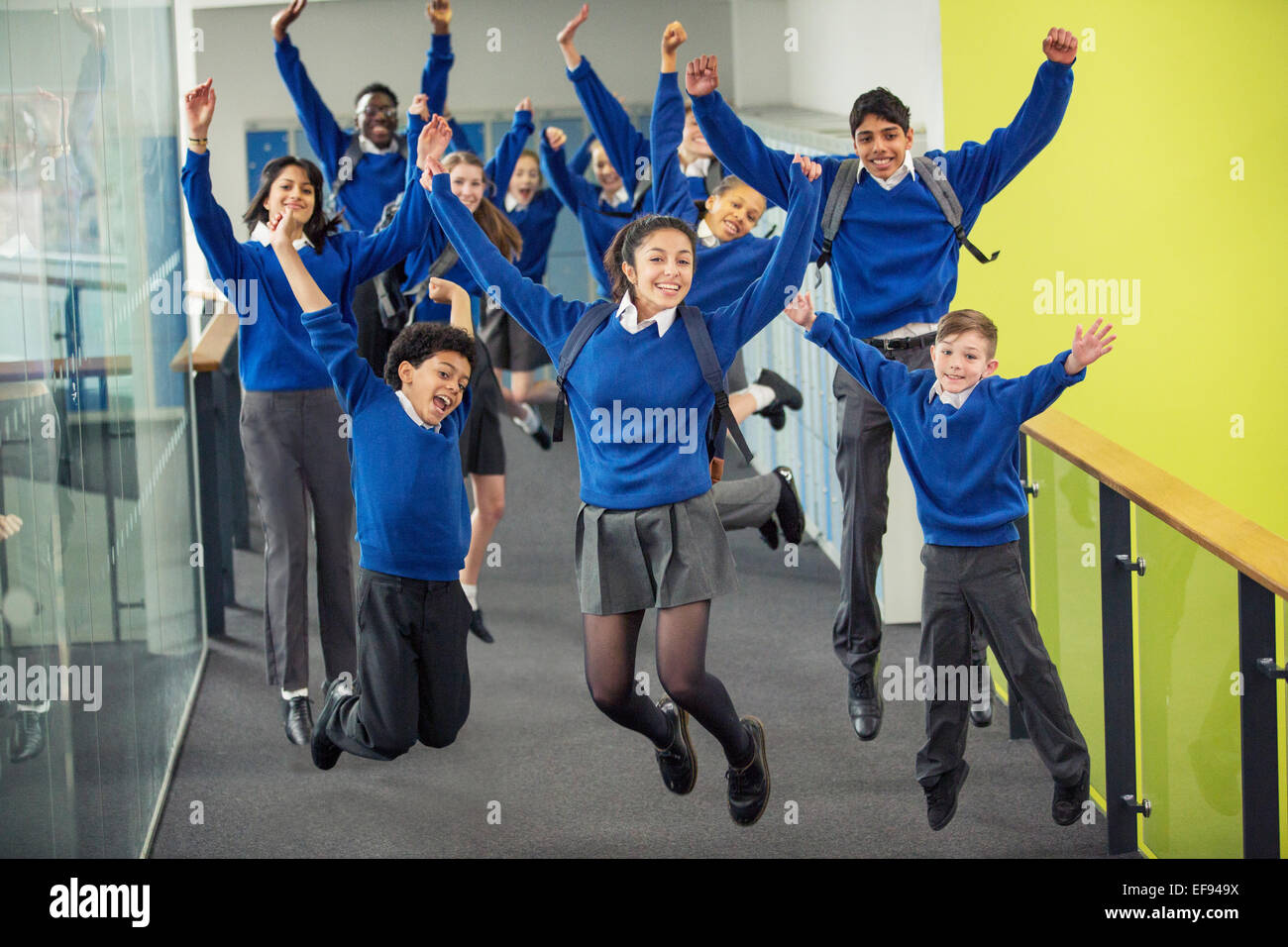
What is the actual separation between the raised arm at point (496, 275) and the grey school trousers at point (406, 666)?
70cm

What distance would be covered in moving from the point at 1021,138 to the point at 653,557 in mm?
1523

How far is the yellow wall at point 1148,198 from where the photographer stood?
5160 millimetres

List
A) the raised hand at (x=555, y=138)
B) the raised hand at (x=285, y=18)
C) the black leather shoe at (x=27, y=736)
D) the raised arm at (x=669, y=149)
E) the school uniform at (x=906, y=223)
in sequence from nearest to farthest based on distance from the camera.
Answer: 1. the black leather shoe at (x=27, y=736)
2. the school uniform at (x=906, y=223)
3. the raised hand at (x=285, y=18)
4. the raised arm at (x=669, y=149)
5. the raised hand at (x=555, y=138)

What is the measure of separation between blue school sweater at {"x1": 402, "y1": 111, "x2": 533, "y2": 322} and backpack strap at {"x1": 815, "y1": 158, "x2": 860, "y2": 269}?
39.8 inches

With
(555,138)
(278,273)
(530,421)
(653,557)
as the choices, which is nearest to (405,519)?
(653,557)

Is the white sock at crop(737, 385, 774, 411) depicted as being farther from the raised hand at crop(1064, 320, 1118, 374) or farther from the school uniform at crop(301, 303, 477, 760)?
the raised hand at crop(1064, 320, 1118, 374)

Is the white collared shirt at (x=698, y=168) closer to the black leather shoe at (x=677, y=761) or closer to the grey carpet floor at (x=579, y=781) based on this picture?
the grey carpet floor at (x=579, y=781)

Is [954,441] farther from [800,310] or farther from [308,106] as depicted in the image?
[308,106]

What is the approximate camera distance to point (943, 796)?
3.96 meters

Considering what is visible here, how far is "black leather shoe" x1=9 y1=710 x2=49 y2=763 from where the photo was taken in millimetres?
3268

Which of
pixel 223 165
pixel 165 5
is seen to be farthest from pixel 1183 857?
pixel 223 165

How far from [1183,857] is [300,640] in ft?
8.11

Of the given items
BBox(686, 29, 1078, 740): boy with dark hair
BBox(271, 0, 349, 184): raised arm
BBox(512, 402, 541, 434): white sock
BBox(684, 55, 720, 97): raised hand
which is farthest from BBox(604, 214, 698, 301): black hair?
BBox(512, 402, 541, 434): white sock

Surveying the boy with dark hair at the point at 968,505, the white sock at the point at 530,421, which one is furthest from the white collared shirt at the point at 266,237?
the white sock at the point at 530,421
